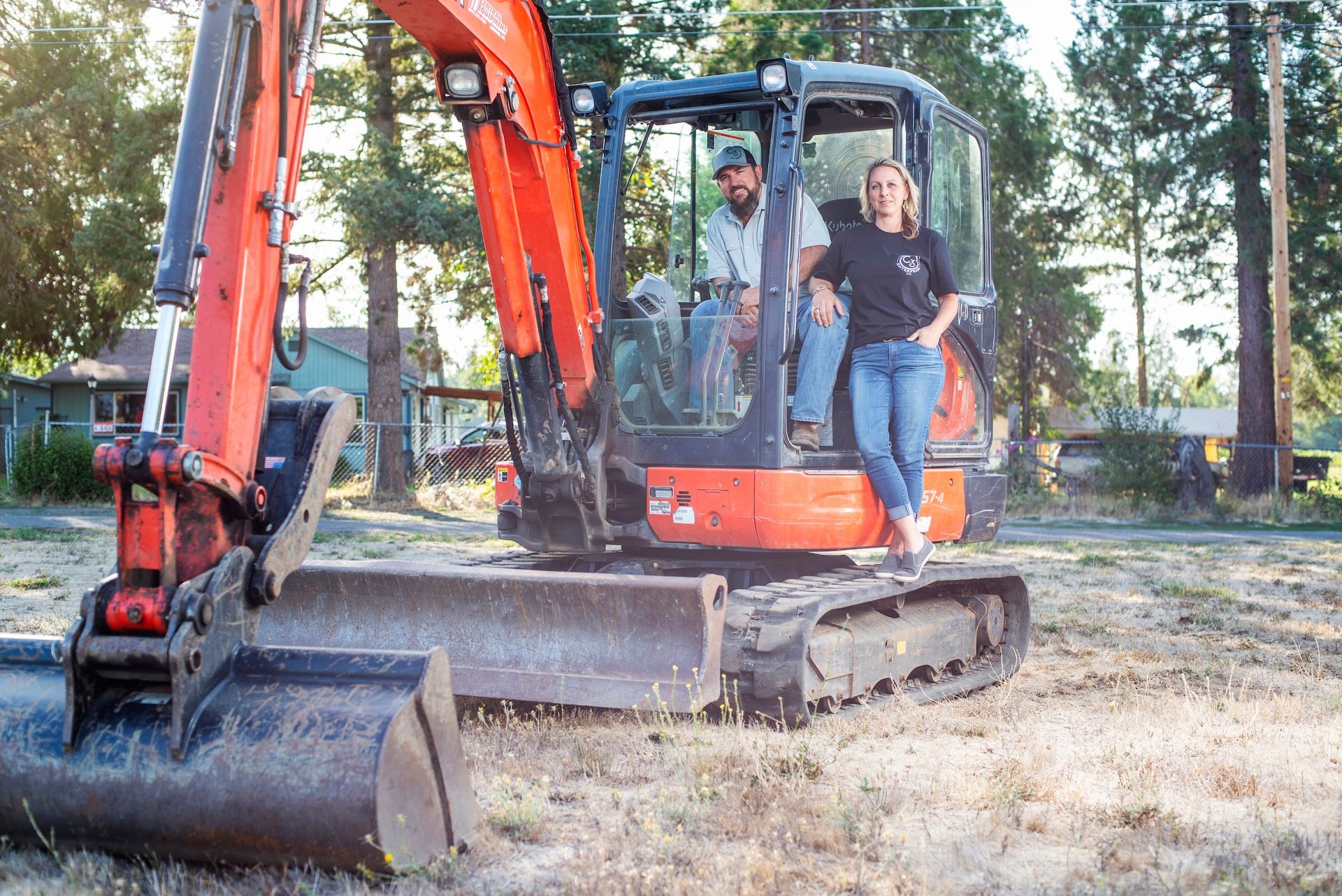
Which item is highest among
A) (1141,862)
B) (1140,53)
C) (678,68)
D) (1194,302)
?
(1140,53)

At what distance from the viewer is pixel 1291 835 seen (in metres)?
3.58

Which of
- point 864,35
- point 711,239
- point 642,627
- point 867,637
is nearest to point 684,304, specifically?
point 711,239

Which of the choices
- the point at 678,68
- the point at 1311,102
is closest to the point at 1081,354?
the point at 1311,102

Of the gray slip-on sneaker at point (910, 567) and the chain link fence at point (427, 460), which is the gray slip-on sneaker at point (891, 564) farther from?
the chain link fence at point (427, 460)

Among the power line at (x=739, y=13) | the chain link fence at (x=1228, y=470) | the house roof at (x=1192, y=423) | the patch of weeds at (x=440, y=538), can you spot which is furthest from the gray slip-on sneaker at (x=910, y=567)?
the house roof at (x=1192, y=423)

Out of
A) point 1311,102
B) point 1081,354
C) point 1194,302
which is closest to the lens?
point 1311,102

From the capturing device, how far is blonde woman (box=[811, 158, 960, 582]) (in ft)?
18.4

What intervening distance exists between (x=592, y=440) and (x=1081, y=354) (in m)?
32.1

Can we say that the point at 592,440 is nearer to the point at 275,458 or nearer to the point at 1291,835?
the point at 275,458

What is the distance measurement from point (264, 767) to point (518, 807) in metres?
0.84

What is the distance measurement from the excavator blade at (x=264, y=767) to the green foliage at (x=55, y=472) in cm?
1678

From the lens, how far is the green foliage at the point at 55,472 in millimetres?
18859

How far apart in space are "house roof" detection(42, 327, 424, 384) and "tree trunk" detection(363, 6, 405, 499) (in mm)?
9237

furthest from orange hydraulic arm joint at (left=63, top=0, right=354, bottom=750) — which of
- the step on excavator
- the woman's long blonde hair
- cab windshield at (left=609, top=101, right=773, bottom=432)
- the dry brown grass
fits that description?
the woman's long blonde hair
